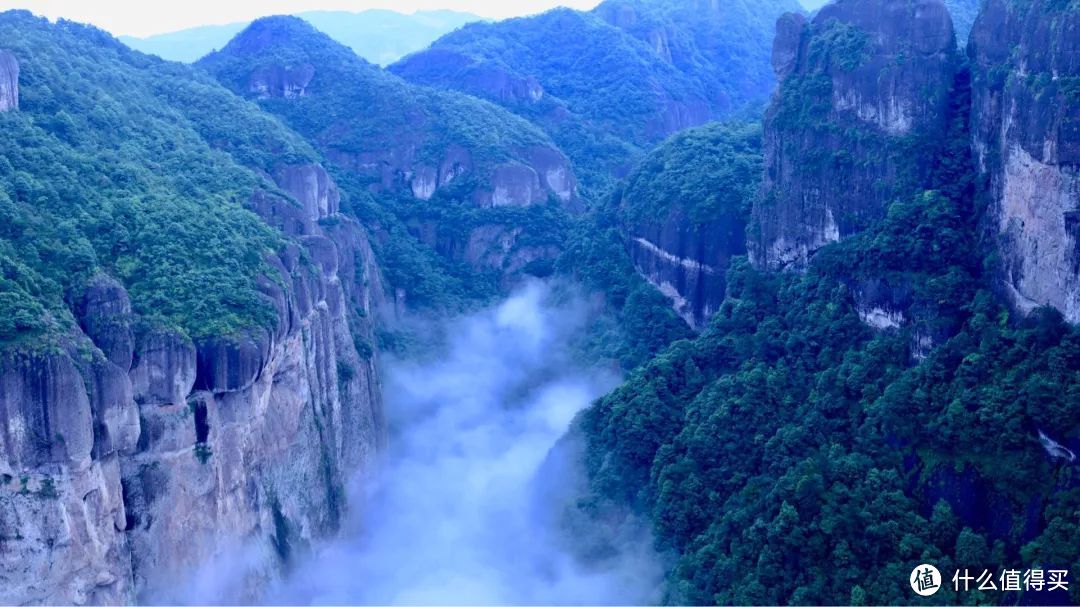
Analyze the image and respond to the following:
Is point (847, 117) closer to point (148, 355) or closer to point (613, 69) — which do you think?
point (148, 355)

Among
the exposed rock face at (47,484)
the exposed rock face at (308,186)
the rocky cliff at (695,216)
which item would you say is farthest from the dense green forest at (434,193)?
the exposed rock face at (47,484)

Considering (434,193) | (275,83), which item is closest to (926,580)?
(434,193)

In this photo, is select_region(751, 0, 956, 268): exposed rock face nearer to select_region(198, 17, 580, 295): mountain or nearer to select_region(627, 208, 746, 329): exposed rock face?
select_region(627, 208, 746, 329): exposed rock face

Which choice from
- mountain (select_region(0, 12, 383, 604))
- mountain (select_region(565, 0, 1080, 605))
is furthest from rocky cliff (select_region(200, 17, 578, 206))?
mountain (select_region(565, 0, 1080, 605))

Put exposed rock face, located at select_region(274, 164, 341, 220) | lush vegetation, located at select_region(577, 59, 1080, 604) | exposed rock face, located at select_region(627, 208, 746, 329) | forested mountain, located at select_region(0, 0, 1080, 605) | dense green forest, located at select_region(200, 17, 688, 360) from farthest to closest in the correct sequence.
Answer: dense green forest, located at select_region(200, 17, 688, 360) → exposed rock face, located at select_region(274, 164, 341, 220) → exposed rock face, located at select_region(627, 208, 746, 329) → forested mountain, located at select_region(0, 0, 1080, 605) → lush vegetation, located at select_region(577, 59, 1080, 604)

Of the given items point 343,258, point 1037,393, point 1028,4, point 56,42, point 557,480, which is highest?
point 1028,4

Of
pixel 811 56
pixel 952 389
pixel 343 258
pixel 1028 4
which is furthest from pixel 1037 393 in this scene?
pixel 343 258

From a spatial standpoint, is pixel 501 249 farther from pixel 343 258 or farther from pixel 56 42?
pixel 56 42
